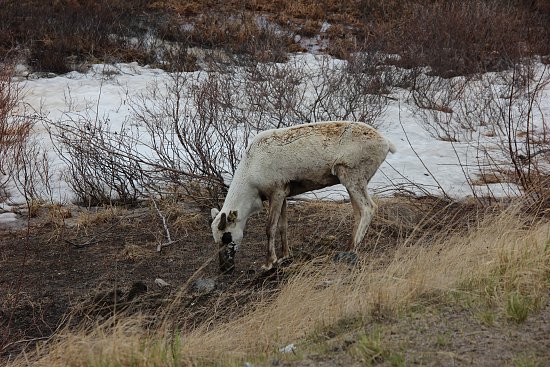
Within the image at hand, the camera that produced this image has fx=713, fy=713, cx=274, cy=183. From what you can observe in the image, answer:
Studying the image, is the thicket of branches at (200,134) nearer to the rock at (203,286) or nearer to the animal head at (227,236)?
the animal head at (227,236)

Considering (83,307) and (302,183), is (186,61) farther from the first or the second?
Result: (83,307)

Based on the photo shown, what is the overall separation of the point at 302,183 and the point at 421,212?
232 cm

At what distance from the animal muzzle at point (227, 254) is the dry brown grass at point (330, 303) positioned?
155 centimetres

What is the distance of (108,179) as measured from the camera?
10672mm

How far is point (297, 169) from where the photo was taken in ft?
24.9

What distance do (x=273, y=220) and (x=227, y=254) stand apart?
0.62m

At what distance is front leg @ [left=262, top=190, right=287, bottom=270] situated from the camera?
7695 millimetres

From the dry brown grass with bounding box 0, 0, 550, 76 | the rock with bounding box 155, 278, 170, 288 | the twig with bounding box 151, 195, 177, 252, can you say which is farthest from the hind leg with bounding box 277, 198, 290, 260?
the dry brown grass with bounding box 0, 0, 550, 76

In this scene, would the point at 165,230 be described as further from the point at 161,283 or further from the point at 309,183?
the point at 309,183

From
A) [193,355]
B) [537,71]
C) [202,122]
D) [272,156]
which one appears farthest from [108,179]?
[537,71]

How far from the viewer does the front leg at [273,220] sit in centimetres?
770

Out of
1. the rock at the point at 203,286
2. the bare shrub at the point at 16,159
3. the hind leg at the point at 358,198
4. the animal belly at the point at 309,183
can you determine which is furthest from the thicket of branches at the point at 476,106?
the bare shrub at the point at 16,159

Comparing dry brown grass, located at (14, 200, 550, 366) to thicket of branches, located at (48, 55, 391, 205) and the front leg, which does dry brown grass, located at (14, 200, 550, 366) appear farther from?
thicket of branches, located at (48, 55, 391, 205)

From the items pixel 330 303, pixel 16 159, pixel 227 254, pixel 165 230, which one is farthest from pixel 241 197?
pixel 16 159
